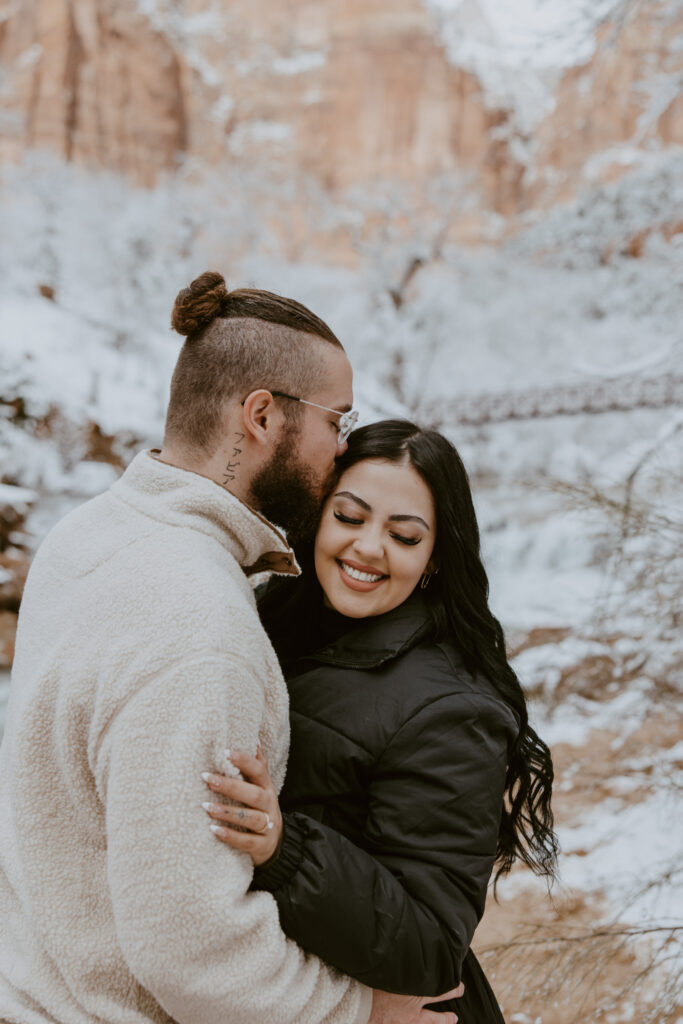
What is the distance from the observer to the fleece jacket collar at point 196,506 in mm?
1256

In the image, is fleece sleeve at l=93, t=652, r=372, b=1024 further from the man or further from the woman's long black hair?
the woman's long black hair

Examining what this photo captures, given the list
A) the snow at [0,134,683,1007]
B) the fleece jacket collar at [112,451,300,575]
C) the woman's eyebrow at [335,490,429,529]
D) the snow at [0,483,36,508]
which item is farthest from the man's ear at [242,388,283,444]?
the snow at [0,483,36,508]

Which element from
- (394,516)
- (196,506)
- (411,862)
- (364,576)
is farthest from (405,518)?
(411,862)

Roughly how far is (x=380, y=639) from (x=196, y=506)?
0.47 m

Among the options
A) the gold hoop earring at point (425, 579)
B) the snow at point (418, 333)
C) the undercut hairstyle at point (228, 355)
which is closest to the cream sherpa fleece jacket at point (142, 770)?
the undercut hairstyle at point (228, 355)

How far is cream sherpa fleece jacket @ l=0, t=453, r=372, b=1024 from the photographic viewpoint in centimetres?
104

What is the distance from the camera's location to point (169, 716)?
1040 mm

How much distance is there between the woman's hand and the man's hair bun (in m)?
0.73

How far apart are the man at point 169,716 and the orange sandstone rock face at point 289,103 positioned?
30443mm

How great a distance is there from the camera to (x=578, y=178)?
104 ft

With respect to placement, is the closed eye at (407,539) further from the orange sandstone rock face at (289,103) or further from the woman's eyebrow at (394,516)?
the orange sandstone rock face at (289,103)

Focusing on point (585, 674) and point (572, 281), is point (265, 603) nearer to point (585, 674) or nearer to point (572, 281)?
point (585, 674)

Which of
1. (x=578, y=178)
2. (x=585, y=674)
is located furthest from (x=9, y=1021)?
(x=578, y=178)

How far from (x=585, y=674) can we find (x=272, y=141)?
38694mm
